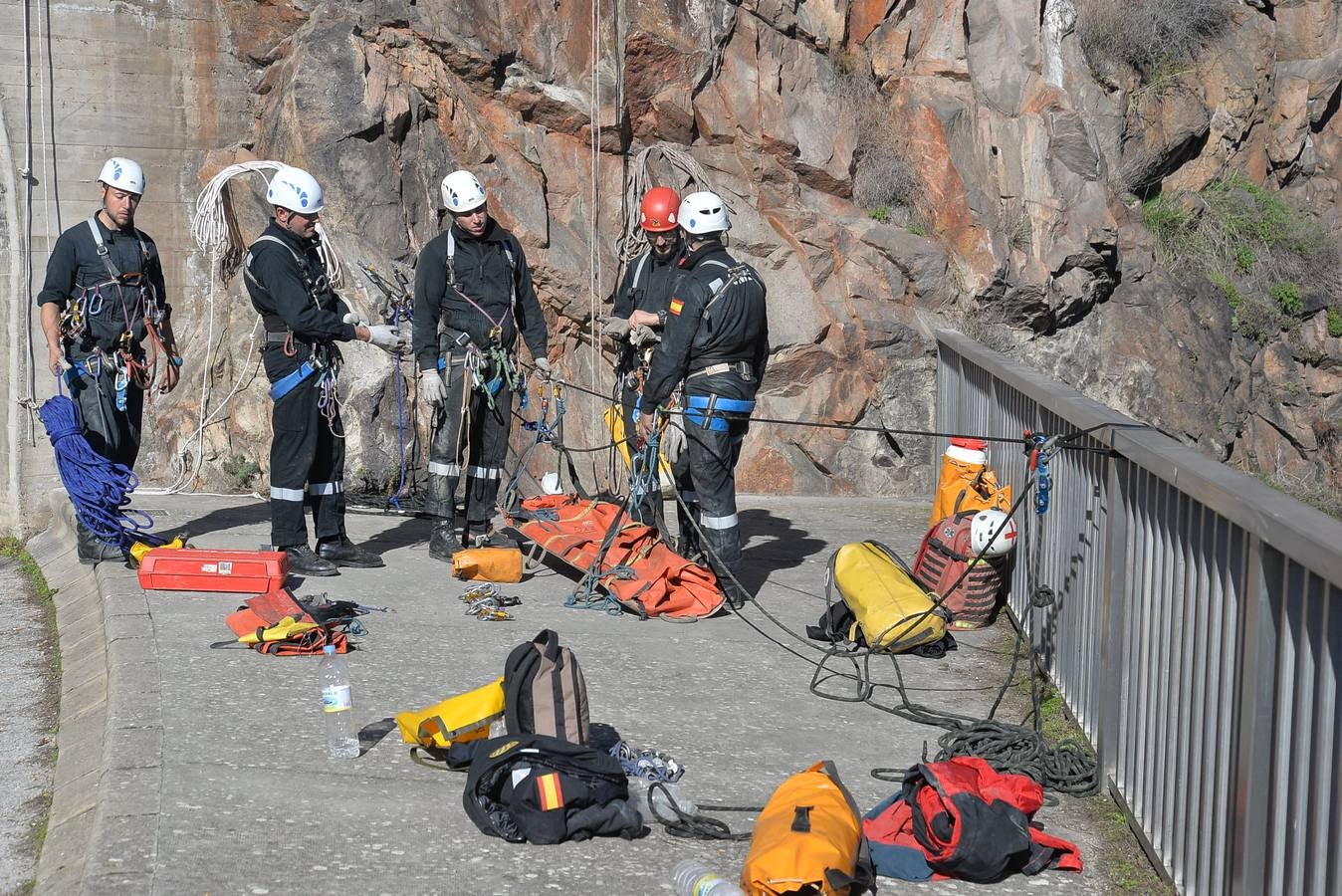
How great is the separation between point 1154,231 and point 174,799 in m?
13.0

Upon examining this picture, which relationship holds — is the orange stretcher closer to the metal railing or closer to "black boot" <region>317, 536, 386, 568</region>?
"black boot" <region>317, 536, 386, 568</region>

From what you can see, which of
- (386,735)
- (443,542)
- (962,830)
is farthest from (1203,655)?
(443,542)

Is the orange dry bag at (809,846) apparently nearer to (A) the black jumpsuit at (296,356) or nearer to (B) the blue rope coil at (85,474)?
(A) the black jumpsuit at (296,356)

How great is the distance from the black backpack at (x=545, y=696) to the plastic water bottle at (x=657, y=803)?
293 millimetres

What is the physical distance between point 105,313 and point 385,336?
1525 millimetres

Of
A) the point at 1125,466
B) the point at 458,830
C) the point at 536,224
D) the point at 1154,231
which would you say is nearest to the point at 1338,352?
the point at 1154,231

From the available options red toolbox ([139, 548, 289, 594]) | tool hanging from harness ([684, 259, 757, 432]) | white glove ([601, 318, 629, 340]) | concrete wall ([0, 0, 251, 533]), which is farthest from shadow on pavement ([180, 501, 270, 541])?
tool hanging from harness ([684, 259, 757, 432])

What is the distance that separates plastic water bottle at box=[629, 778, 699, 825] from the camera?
415 cm

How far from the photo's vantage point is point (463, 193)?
296 inches

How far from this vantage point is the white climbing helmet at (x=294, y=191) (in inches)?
276

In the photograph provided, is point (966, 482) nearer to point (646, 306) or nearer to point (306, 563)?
point (646, 306)

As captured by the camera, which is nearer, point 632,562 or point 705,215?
point 632,562

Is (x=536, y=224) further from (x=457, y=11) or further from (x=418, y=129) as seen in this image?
(x=457, y=11)

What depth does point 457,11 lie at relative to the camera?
38.7 ft
